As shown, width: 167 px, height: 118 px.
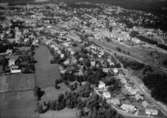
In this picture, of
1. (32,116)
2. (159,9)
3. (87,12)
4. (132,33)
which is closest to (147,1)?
(159,9)

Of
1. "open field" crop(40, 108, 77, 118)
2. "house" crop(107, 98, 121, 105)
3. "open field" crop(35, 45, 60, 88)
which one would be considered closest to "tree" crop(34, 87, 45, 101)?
"open field" crop(35, 45, 60, 88)

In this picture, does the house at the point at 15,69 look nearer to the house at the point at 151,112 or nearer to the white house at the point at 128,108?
the white house at the point at 128,108

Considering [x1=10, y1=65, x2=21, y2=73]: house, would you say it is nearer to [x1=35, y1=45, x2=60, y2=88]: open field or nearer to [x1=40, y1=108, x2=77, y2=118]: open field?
[x1=35, y1=45, x2=60, y2=88]: open field

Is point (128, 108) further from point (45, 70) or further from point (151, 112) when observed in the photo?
point (45, 70)

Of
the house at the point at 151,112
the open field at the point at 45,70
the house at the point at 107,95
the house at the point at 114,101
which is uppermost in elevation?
the open field at the point at 45,70

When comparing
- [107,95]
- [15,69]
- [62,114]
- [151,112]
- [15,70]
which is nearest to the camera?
[62,114]

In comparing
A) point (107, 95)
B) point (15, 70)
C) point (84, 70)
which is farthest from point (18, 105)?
point (84, 70)

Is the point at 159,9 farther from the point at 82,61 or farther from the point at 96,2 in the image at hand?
the point at 82,61

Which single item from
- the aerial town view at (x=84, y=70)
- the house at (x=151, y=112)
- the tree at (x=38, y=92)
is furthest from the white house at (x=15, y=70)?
the house at (x=151, y=112)
